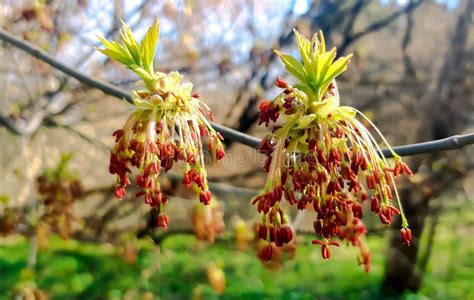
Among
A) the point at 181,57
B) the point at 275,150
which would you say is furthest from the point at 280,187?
the point at 181,57

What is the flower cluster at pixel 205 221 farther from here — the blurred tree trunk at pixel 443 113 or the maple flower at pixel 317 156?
the maple flower at pixel 317 156

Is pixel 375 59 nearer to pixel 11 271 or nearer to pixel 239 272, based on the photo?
pixel 239 272

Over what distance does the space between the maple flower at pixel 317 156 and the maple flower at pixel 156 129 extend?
173 millimetres

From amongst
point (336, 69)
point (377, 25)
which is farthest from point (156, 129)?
point (377, 25)

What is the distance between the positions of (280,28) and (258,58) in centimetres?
50

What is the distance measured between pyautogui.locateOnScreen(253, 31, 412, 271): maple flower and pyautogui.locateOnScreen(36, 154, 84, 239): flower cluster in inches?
142

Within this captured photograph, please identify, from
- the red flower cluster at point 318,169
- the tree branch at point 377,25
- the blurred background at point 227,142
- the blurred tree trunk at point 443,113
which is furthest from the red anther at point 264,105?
the tree branch at point 377,25

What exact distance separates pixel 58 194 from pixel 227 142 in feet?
7.40

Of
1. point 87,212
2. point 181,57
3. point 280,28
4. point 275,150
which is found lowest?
point 275,150

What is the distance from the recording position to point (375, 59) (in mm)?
8359

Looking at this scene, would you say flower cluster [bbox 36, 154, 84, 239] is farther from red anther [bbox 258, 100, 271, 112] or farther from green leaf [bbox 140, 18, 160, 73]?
red anther [bbox 258, 100, 271, 112]

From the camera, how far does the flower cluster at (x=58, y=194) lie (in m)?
4.93

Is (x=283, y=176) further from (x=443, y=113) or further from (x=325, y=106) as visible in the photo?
(x=443, y=113)

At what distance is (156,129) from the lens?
64.7 inches
